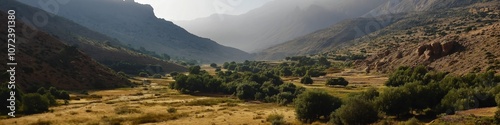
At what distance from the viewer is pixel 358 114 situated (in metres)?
34.9

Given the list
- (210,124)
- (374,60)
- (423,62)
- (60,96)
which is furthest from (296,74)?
(210,124)

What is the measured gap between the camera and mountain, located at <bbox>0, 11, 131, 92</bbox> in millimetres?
79562

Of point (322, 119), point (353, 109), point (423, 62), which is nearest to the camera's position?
point (353, 109)

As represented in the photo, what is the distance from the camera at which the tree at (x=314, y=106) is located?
42.7 m

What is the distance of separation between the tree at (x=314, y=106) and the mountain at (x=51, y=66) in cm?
5547

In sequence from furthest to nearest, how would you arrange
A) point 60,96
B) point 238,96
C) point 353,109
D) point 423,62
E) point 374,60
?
point 374,60 → point 423,62 → point 238,96 → point 60,96 → point 353,109

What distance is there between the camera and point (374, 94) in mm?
45844

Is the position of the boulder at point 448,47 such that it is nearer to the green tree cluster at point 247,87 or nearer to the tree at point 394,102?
the green tree cluster at point 247,87

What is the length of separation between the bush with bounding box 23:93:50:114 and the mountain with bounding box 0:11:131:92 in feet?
81.8

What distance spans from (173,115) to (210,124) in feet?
30.3

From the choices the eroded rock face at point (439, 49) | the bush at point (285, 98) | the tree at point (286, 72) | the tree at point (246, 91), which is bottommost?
the bush at point (285, 98)

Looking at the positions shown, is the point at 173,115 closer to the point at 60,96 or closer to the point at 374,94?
the point at 374,94

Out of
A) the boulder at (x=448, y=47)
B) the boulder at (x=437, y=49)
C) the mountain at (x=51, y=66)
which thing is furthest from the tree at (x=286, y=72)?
the mountain at (x=51, y=66)

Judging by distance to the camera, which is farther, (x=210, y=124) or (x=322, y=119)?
(x=322, y=119)
